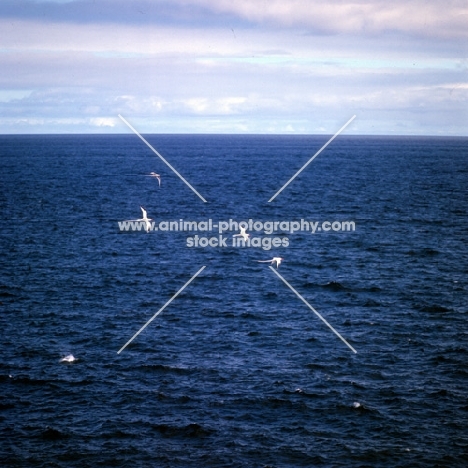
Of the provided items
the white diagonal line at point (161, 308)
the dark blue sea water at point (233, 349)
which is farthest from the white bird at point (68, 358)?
the white diagonal line at point (161, 308)

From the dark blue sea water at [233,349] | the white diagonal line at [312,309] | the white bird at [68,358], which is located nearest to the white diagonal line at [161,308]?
the dark blue sea water at [233,349]

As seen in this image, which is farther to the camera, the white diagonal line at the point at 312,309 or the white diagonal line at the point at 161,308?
the white diagonal line at the point at 312,309

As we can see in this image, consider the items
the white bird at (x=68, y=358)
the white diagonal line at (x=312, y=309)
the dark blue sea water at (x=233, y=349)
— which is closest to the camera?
the dark blue sea water at (x=233, y=349)

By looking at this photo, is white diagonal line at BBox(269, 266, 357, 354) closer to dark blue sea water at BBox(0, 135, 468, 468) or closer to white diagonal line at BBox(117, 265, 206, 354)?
dark blue sea water at BBox(0, 135, 468, 468)

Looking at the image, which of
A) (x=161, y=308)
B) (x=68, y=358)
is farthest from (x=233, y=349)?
(x=68, y=358)

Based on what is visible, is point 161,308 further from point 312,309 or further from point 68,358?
point 312,309

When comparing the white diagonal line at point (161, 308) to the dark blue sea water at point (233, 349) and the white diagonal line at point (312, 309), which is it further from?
the white diagonal line at point (312, 309)

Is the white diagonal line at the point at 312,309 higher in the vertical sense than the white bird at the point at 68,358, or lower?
higher

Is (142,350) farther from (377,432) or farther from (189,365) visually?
(377,432)

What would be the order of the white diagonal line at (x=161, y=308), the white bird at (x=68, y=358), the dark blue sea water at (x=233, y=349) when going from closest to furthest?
the dark blue sea water at (x=233, y=349), the white bird at (x=68, y=358), the white diagonal line at (x=161, y=308)
